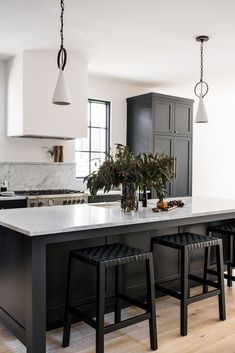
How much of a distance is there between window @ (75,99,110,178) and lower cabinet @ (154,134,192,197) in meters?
0.93

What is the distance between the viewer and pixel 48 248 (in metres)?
2.58

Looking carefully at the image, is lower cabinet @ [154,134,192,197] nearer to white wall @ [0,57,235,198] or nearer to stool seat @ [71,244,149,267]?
white wall @ [0,57,235,198]

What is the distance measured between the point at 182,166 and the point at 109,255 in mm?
4084

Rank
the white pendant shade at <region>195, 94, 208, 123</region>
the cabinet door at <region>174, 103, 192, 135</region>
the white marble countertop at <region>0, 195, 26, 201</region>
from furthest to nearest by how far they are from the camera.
Result: the cabinet door at <region>174, 103, 192, 135</region> → the white marble countertop at <region>0, 195, 26, 201</region> → the white pendant shade at <region>195, 94, 208, 123</region>

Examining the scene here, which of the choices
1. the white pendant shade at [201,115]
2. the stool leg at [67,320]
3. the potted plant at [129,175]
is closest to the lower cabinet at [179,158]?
the white pendant shade at [201,115]

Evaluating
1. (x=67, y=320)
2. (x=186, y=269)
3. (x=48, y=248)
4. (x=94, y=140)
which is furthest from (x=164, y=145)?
(x=67, y=320)

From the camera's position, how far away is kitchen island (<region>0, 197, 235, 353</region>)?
2125 mm

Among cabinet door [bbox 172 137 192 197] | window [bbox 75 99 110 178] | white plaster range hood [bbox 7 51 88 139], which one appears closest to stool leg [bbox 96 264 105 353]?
white plaster range hood [bbox 7 51 88 139]

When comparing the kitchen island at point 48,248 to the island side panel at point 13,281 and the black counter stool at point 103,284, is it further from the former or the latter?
the black counter stool at point 103,284

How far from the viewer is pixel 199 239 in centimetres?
287

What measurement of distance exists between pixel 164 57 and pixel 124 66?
65 cm

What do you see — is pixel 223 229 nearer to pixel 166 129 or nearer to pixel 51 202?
pixel 51 202

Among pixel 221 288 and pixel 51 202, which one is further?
pixel 51 202

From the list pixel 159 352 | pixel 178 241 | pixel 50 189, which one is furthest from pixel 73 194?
pixel 159 352
